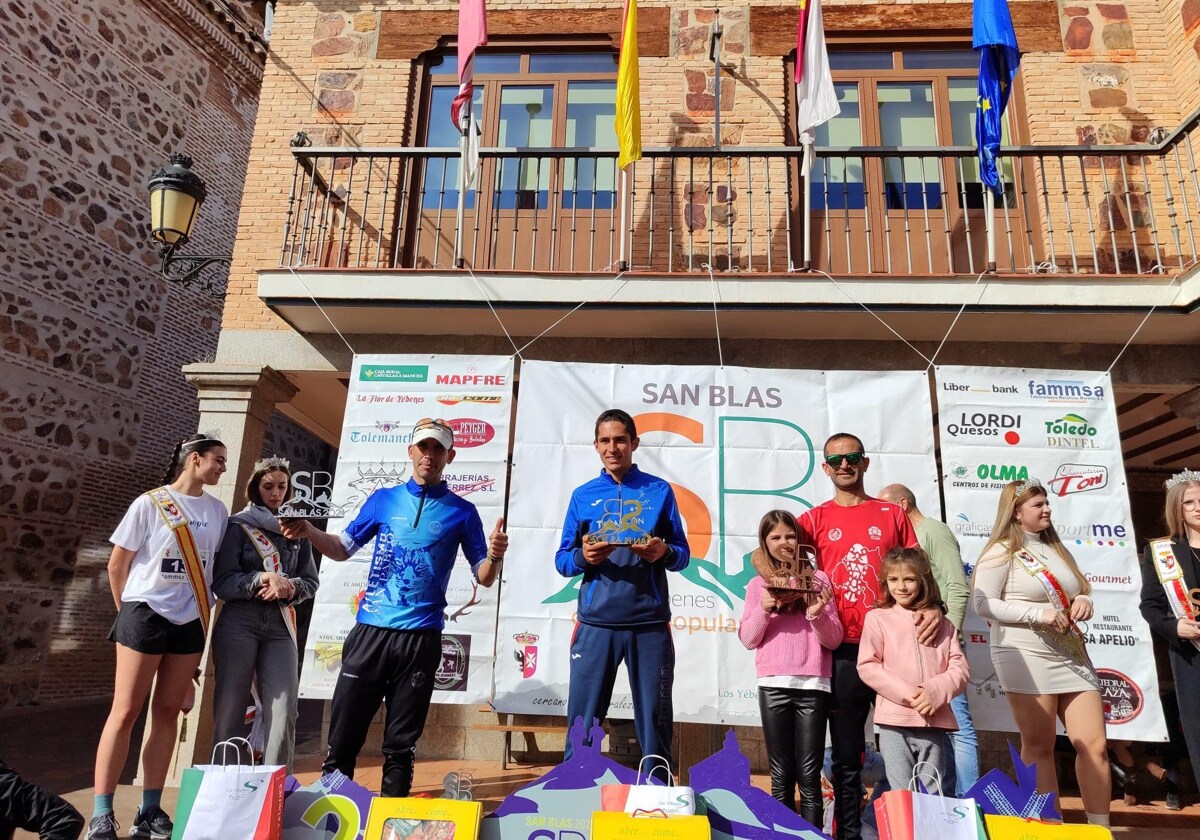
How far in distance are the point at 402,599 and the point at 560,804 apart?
1.14m

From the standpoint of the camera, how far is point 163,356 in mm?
10648

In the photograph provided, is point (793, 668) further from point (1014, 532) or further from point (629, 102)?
point (629, 102)

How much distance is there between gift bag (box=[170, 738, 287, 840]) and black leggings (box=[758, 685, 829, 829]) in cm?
188

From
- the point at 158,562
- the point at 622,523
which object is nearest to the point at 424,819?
the point at 622,523

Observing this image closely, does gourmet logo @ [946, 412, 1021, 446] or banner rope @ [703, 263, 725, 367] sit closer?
gourmet logo @ [946, 412, 1021, 446]

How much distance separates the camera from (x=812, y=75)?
20.9 feet

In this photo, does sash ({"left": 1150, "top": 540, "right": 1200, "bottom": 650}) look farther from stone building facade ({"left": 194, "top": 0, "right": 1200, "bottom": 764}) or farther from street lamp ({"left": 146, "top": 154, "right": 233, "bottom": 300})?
street lamp ({"left": 146, "top": 154, "right": 233, "bottom": 300})

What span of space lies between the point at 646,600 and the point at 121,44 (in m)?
11.3

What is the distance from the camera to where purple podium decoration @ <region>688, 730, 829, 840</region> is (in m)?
2.44

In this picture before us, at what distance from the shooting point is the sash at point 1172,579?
129 inches

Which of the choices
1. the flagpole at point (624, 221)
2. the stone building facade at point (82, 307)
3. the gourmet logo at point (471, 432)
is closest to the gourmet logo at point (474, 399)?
the gourmet logo at point (471, 432)

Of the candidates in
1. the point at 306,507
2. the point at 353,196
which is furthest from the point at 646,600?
the point at 353,196

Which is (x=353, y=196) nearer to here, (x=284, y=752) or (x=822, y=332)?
(x=822, y=332)

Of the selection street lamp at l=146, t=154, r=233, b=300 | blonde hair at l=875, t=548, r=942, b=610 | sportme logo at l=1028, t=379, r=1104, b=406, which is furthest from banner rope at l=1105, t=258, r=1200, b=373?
street lamp at l=146, t=154, r=233, b=300
